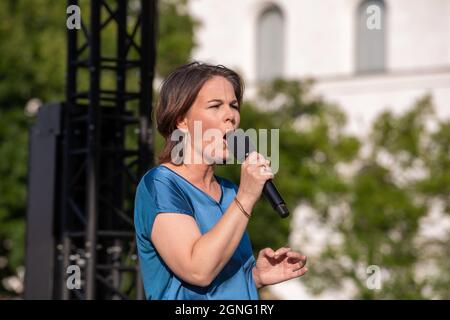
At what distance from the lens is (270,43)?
36656mm

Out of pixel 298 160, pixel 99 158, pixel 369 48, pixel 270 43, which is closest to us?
pixel 99 158

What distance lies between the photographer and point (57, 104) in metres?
11.6

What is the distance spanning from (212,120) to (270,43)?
110 feet

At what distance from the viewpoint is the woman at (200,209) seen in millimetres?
3225

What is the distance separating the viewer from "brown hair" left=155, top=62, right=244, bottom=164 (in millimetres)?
3445

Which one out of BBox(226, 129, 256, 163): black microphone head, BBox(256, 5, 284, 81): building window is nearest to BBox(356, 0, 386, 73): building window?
BBox(256, 5, 284, 81): building window

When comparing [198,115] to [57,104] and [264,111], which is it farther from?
[264,111]

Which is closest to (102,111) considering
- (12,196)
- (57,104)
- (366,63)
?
(57,104)

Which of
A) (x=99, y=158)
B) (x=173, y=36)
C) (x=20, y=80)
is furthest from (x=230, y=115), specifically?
(x=173, y=36)

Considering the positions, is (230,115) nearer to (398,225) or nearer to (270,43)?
(398,225)

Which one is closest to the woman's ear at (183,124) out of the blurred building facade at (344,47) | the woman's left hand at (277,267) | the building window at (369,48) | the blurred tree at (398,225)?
the woman's left hand at (277,267)

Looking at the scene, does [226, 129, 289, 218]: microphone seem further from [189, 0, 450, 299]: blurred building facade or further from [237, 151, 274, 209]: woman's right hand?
[189, 0, 450, 299]: blurred building facade

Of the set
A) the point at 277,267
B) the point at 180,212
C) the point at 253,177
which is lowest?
the point at 277,267

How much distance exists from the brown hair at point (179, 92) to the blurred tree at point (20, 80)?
20.2 m
